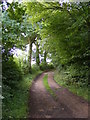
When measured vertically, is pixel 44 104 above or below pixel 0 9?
below

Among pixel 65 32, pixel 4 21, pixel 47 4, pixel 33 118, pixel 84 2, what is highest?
pixel 47 4

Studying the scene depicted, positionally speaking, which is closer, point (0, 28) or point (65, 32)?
point (0, 28)

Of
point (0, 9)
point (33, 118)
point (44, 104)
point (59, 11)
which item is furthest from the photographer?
point (59, 11)

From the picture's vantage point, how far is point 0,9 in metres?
4.07

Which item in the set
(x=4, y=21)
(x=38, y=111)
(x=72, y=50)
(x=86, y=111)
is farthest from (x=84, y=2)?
(x=38, y=111)

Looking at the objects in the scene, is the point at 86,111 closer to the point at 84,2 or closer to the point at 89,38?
the point at 89,38

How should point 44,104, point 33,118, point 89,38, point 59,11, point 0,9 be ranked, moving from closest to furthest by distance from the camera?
point 0,9
point 33,118
point 44,104
point 89,38
point 59,11

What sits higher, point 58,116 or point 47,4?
point 47,4

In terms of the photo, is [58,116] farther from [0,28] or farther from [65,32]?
[65,32]

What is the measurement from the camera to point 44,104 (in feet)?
21.6

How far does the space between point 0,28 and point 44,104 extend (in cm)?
418

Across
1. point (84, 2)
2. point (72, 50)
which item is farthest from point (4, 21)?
point (72, 50)

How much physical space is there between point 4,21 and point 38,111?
3.73 metres

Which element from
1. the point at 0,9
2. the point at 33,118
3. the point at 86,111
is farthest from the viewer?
the point at 86,111
